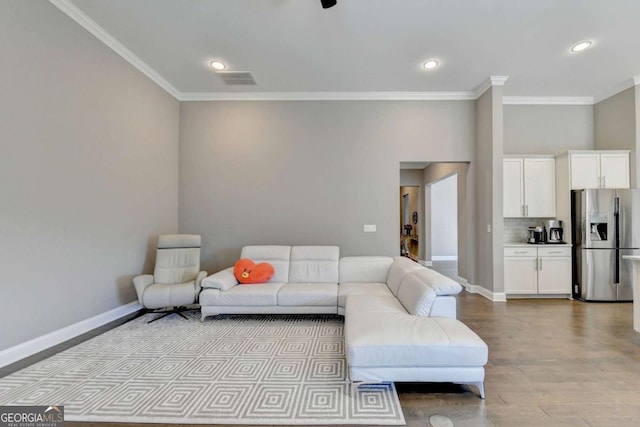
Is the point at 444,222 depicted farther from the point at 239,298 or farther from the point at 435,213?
the point at 239,298

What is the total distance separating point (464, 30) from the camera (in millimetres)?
3074

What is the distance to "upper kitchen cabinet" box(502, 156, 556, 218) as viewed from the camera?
455cm

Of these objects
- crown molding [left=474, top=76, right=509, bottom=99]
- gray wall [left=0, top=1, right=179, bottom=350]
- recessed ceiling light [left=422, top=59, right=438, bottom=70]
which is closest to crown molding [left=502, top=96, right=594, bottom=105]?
crown molding [left=474, top=76, right=509, bottom=99]

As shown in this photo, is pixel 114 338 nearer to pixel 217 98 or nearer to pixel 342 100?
pixel 217 98

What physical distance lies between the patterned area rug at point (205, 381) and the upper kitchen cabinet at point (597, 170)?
4438 millimetres

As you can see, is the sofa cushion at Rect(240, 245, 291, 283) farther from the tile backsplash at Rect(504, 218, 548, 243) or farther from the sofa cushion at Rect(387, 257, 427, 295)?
the tile backsplash at Rect(504, 218, 548, 243)

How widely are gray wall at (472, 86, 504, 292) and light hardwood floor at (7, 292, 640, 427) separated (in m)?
0.91

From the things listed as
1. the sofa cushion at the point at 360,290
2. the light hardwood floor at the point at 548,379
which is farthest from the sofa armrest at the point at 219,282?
the light hardwood floor at the point at 548,379

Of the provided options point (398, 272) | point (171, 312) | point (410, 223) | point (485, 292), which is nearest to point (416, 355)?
point (398, 272)

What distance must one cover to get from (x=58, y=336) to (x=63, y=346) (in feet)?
0.41

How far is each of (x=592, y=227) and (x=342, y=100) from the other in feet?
14.0

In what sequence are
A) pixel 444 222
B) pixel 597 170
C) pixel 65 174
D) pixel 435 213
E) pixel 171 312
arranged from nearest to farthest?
1. pixel 65 174
2. pixel 171 312
3. pixel 597 170
4. pixel 435 213
5. pixel 444 222

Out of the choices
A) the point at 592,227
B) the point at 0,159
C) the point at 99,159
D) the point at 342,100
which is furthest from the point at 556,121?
the point at 0,159

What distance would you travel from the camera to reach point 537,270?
4340mm
